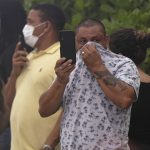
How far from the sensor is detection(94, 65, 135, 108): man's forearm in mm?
3465

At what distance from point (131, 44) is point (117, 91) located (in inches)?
28.6

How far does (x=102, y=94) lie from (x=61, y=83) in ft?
1.11

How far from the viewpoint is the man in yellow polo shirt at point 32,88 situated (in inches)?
180

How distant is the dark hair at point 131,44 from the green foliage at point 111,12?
0.70m

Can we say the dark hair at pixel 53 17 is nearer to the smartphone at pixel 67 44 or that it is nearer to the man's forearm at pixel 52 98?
the smartphone at pixel 67 44

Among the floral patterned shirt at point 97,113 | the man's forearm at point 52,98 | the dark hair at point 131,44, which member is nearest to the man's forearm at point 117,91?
the floral patterned shirt at point 97,113

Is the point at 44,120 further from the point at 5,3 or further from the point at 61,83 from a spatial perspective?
the point at 5,3

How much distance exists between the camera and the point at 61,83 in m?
3.84

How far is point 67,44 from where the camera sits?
397 cm

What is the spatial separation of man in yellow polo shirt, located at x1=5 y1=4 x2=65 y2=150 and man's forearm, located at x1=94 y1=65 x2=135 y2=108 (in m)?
0.96

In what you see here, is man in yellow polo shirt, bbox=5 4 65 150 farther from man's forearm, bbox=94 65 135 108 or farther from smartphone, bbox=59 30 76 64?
man's forearm, bbox=94 65 135 108

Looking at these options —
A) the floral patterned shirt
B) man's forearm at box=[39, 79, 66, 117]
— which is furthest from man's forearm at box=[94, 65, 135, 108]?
man's forearm at box=[39, 79, 66, 117]

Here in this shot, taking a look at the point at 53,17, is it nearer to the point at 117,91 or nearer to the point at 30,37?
the point at 30,37

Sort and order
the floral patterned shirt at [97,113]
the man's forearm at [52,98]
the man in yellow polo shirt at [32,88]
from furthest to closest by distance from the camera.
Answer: the man in yellow polo shirt at [32,88] < the man's forearm at [52,98] < the floral patterned shirt at [97,113]
